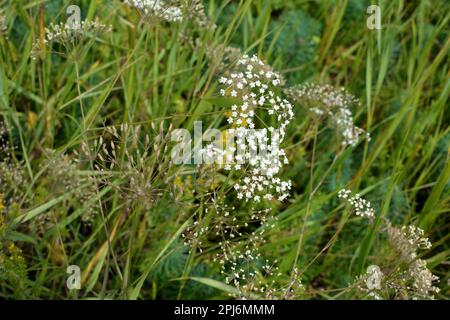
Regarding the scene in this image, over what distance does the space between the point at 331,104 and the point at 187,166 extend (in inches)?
22.0

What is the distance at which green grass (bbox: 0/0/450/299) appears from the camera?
2.13m

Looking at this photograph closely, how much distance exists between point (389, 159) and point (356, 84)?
40cm

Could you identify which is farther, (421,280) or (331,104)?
(331,104)

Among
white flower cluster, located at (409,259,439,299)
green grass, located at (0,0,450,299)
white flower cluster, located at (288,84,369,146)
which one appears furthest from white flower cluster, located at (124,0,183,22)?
white flower cluster, located at (409,259,439,299)

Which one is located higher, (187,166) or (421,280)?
(187,166)

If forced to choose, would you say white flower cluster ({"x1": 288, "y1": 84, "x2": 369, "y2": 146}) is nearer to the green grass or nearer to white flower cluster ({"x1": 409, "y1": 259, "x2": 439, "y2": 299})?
the green grass

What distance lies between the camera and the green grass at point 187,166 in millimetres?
2129

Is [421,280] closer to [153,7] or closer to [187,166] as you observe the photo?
[187,166]

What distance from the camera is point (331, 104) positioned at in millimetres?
2273

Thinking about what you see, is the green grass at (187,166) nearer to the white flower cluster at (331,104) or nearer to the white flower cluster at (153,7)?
the white flower cluster at (331,104)

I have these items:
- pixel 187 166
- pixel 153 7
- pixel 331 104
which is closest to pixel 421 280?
pixel 331 104

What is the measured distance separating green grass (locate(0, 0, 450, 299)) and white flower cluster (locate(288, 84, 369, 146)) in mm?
83

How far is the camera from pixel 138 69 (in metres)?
2.46
